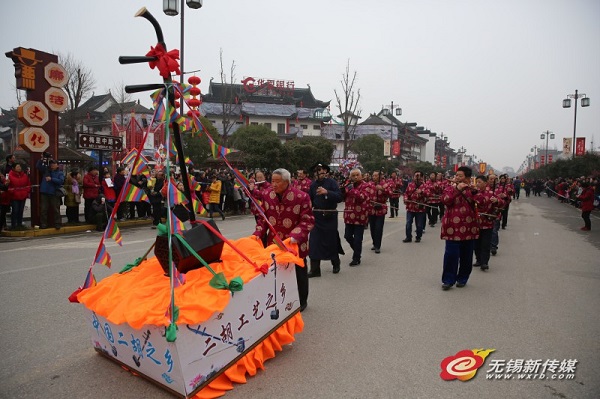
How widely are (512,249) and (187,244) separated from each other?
855 centimetres

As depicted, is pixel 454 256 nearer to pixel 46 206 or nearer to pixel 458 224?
pixel 458 224

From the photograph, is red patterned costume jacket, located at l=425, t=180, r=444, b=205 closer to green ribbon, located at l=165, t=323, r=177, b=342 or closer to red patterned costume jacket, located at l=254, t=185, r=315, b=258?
red patterned costume jacket, located at l=254, t=185, r=315, b=258

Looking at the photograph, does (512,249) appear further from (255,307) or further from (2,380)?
(2,380)

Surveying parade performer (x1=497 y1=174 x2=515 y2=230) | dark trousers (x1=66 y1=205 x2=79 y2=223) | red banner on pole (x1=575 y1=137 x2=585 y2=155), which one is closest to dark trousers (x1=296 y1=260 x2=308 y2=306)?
parade performer (x1=497 y1=174 x2=515 y2=230)

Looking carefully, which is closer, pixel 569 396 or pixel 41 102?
pixel 569 396

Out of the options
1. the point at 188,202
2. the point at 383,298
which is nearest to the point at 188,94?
the point at 188,202

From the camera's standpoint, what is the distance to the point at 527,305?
5.03 meters

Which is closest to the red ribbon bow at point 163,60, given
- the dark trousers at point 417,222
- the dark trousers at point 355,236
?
the dark trousers at point 355,236

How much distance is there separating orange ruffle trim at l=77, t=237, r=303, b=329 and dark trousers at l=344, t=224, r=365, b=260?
3929 millimetres

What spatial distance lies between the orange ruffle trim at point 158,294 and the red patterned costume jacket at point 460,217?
293 centimetres

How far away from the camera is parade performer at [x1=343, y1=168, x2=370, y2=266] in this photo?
731cm

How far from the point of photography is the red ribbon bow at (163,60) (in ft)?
9.70

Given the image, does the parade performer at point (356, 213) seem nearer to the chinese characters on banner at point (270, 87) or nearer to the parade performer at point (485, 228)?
the parade performer at point (485, 228)

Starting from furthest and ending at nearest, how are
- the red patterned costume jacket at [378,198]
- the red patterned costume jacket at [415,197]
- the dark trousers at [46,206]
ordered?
the dark trousers at [46,206]
the red patterned costume jacket at [415,197]
the red patterned costume jacket at [378,198]
